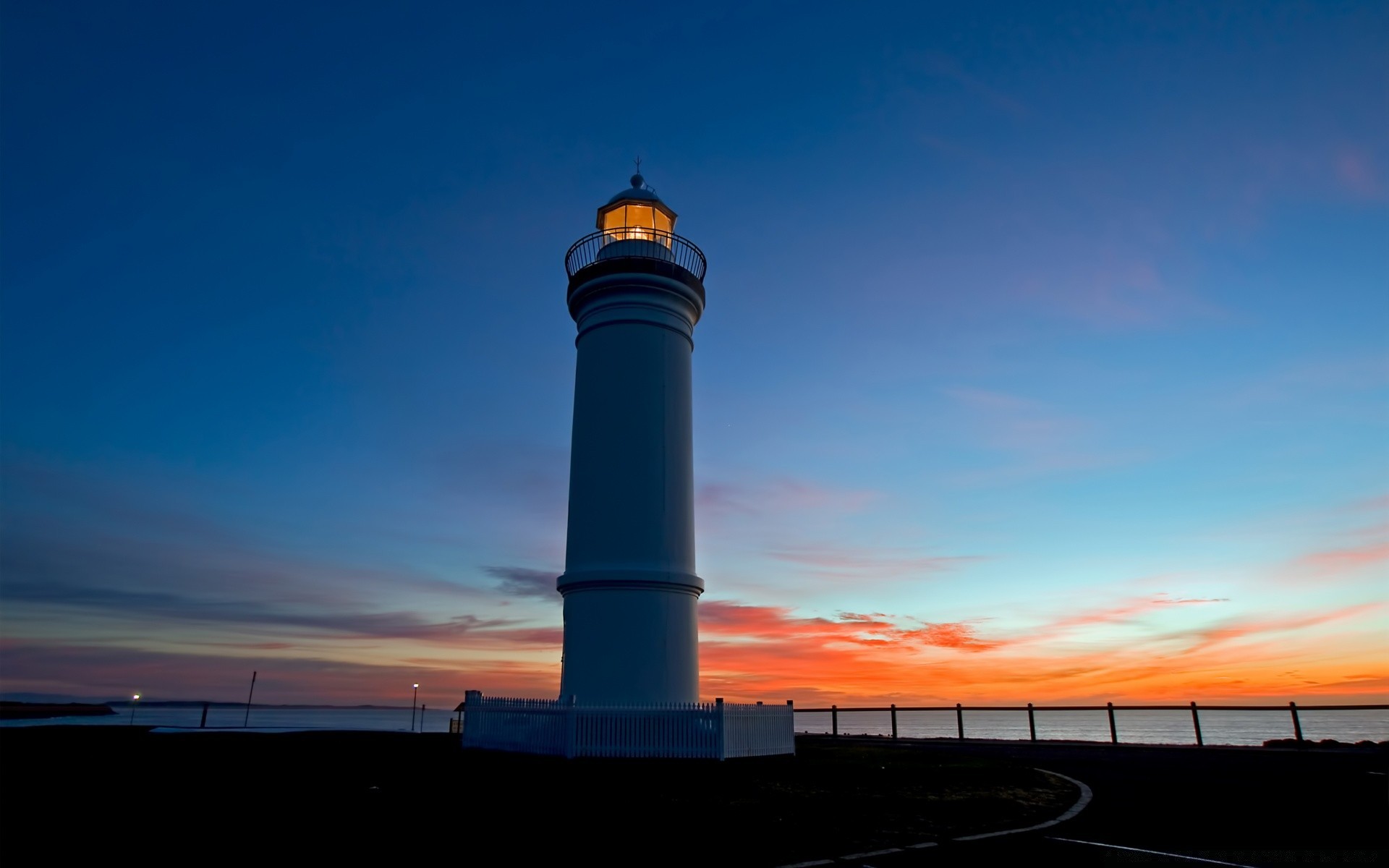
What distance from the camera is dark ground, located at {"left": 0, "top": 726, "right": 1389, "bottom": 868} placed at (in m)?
7.11

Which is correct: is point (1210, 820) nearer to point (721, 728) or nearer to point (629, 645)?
point (721, 728)

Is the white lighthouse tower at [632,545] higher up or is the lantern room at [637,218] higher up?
the lantern room at [637,218]

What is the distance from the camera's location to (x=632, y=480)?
18234mm

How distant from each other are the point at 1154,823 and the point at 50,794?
1391 centimetres

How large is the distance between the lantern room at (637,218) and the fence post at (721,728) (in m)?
11.6

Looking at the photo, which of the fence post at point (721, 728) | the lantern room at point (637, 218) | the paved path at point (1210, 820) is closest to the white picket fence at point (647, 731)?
the fence post at point (721, 728)

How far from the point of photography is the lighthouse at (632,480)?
Result: 17.2 metres

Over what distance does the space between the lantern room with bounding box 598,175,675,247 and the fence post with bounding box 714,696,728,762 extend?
11.6 metres

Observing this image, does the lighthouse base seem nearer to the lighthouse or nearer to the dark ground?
the lighthouse

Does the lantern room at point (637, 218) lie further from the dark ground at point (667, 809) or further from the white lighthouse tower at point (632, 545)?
the dark ground at point (667, 809)

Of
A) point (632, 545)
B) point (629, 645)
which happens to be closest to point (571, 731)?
point (629, 645)

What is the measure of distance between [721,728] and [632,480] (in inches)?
230

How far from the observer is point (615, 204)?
21.1m

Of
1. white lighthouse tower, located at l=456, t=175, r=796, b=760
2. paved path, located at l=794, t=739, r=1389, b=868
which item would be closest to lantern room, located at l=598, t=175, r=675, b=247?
white lighthouse tower, located at l=456, t=175, r=796, b=760
